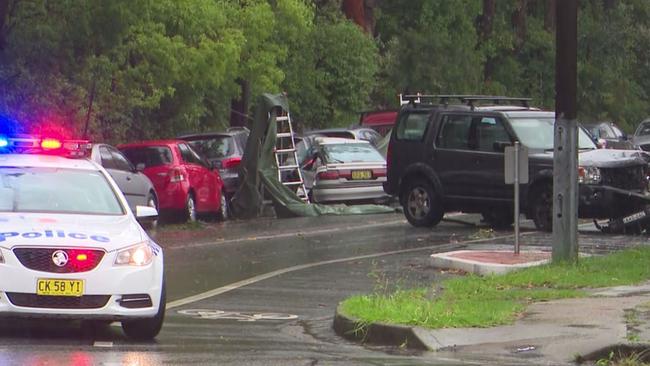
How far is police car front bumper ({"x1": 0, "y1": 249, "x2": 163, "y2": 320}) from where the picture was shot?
9.88 metres

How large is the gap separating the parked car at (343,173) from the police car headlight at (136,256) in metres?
15.6

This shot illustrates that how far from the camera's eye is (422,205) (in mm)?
21516

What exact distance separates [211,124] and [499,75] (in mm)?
18682

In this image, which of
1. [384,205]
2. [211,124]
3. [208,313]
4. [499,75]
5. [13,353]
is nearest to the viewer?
[13,353]

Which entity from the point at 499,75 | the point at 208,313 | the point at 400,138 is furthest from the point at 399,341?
the point at 499,75

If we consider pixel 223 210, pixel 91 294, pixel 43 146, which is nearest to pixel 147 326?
pixel 91 294

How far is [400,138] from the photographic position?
72.5 feet

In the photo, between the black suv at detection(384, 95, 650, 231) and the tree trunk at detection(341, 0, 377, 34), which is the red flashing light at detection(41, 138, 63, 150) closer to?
the black suv at detection(384, 95, 650, 231)

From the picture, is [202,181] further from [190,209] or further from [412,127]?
[412,127]

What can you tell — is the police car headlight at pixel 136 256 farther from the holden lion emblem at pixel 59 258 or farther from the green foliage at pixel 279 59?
the green foliage at pixel 279 59

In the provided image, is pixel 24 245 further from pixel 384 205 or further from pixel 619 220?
pixel 384 205

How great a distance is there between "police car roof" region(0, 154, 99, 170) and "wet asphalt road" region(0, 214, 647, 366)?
150cm

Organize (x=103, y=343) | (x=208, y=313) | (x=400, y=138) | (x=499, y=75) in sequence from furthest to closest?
1. (x=499, y=75)
2. (x=400, y=138)
3. (x=208, y=313)
4. (x=103, y=343)

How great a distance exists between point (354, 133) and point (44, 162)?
19837 mm
